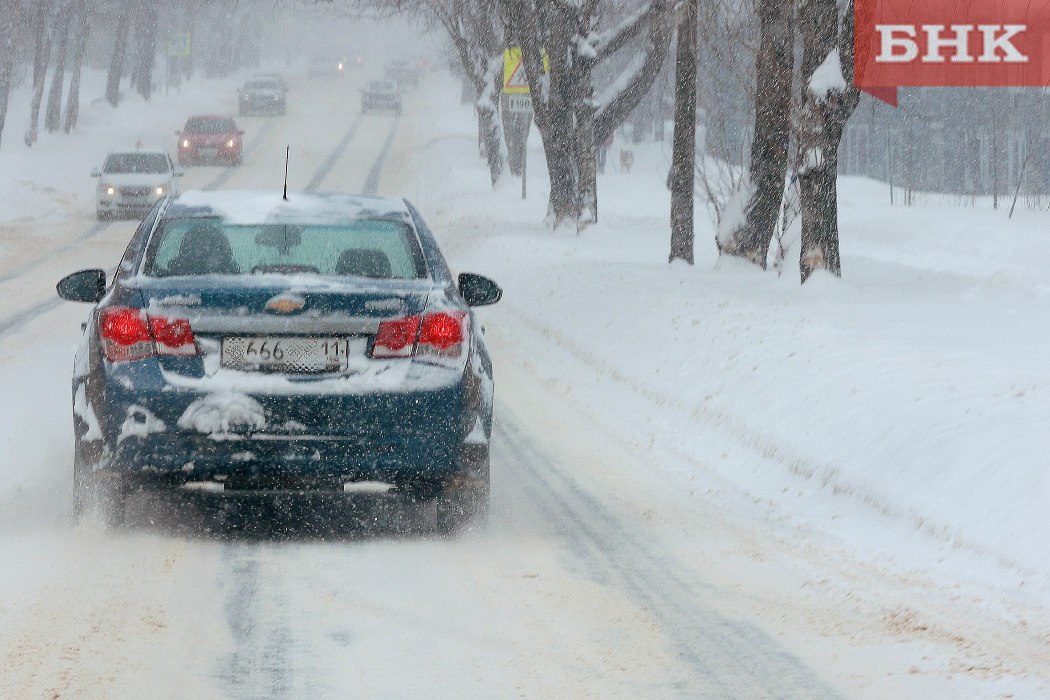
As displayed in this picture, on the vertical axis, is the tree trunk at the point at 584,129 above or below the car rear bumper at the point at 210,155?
above

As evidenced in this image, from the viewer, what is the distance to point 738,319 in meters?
13.3

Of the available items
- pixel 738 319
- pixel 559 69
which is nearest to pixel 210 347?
pixel 738 319

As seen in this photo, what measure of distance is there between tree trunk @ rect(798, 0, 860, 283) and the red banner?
597 inches

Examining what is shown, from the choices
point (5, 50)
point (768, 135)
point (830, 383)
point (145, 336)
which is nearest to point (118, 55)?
point (5, 50)

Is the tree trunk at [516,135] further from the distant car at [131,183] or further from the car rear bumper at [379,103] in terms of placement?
the car rear bumper at [379,103]

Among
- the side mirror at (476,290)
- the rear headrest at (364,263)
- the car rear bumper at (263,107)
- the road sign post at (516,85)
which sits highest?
the road sign post at (516,85)

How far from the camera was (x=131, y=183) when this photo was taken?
34625 mm

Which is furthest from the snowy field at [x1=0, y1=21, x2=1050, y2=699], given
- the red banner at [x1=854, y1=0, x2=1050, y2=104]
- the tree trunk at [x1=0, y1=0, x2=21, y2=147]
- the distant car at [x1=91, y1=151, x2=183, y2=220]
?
the tree trunk at [x1=0, y1=0, x2=21, y2=147]

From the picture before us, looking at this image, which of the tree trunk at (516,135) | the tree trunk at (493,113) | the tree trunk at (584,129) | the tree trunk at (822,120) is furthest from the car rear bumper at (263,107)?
the tree trunk at (822,120)

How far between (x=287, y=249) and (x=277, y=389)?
1126mm

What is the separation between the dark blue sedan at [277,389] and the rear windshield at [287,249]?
232 millimetres

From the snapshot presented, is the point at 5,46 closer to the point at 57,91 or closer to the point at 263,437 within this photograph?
the point at 57,91

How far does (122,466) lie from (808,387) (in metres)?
4.96

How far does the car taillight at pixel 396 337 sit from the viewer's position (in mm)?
6891
